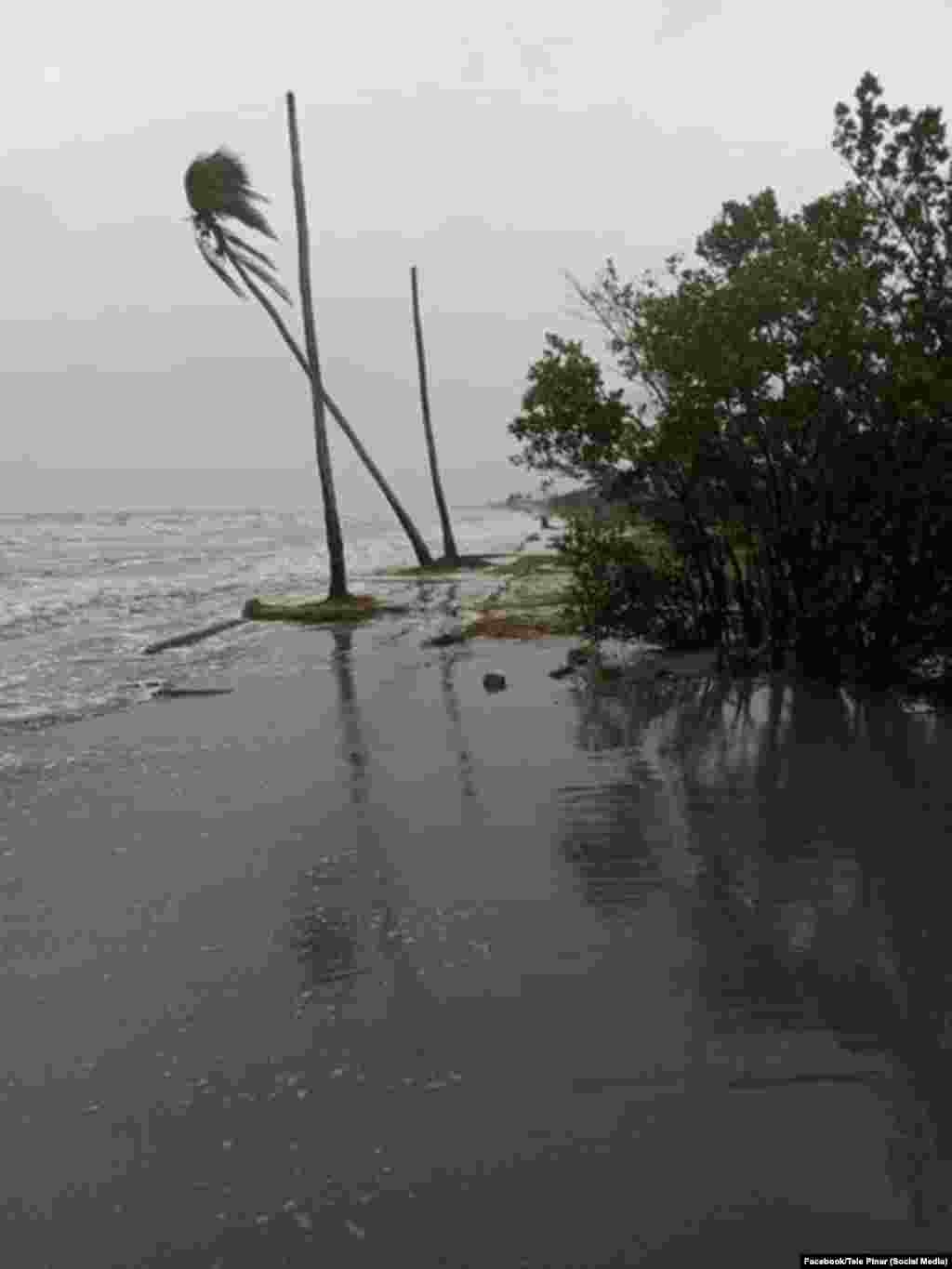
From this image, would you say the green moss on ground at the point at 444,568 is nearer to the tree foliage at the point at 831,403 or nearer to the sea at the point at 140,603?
the sea at the point at 140,603

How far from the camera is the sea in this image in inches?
480

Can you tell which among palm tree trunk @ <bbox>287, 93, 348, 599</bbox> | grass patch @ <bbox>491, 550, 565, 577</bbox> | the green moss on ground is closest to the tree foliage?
palm tree trunk @ <bbox>287, 93, 348, 599</bbox>

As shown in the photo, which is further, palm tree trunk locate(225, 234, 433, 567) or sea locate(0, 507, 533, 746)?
palm tree trunk locate(225, 234, 433, 567)

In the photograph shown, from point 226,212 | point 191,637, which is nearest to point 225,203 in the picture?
point 226,212

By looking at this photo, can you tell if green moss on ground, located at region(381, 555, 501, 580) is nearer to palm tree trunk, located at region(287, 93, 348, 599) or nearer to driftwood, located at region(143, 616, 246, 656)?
palm tree trunk, located at region(287, 93, 348, 599)

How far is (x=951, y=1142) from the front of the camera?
2842mm

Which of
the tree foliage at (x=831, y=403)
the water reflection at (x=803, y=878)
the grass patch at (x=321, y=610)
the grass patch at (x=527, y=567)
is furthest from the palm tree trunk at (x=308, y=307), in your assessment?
the water reflection at (x=803, y=878)

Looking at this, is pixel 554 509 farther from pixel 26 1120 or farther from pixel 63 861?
pixel 26 1120

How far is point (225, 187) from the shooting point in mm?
21547

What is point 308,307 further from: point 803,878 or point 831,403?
point 803,878

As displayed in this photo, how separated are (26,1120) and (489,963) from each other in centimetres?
168

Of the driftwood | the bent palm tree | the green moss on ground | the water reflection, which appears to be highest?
the bent palm tree

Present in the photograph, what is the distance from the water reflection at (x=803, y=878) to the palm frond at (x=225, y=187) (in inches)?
651

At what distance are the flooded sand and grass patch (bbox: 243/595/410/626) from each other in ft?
33.6
